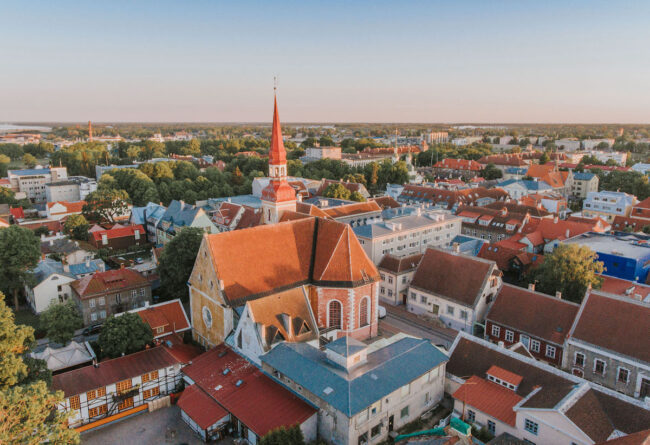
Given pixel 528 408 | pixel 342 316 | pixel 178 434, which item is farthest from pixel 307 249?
pixel 528 408

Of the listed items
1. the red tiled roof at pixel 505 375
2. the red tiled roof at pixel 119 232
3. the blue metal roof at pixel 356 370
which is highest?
the blue metal roof at pixel 356 370

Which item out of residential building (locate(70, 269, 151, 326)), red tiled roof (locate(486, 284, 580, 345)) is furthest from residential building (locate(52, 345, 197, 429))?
red tiled roof (locate(486, 284, 580, 345))

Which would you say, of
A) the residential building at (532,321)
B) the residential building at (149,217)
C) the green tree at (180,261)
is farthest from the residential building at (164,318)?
the residential building at (149,217)

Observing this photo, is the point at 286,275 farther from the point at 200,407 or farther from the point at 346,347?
the point at 200,407

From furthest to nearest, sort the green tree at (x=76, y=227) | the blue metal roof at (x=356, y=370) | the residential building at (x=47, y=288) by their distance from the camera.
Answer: the green tree at (x=76, y=227) → the residential building at (x=47, y=288) → the blue metal roof at (x=356, y=370)

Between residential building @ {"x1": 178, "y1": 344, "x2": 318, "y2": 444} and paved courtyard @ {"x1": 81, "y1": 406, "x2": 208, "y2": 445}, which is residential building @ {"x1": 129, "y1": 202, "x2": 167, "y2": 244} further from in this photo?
paved courtyard @ {"x1": 81, "y1": 406, "x2": 208, "y2": 445}

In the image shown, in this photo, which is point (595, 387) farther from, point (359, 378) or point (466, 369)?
point (359, 378)

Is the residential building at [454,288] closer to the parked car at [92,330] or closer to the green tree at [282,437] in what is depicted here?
the green tree at [282,437]
